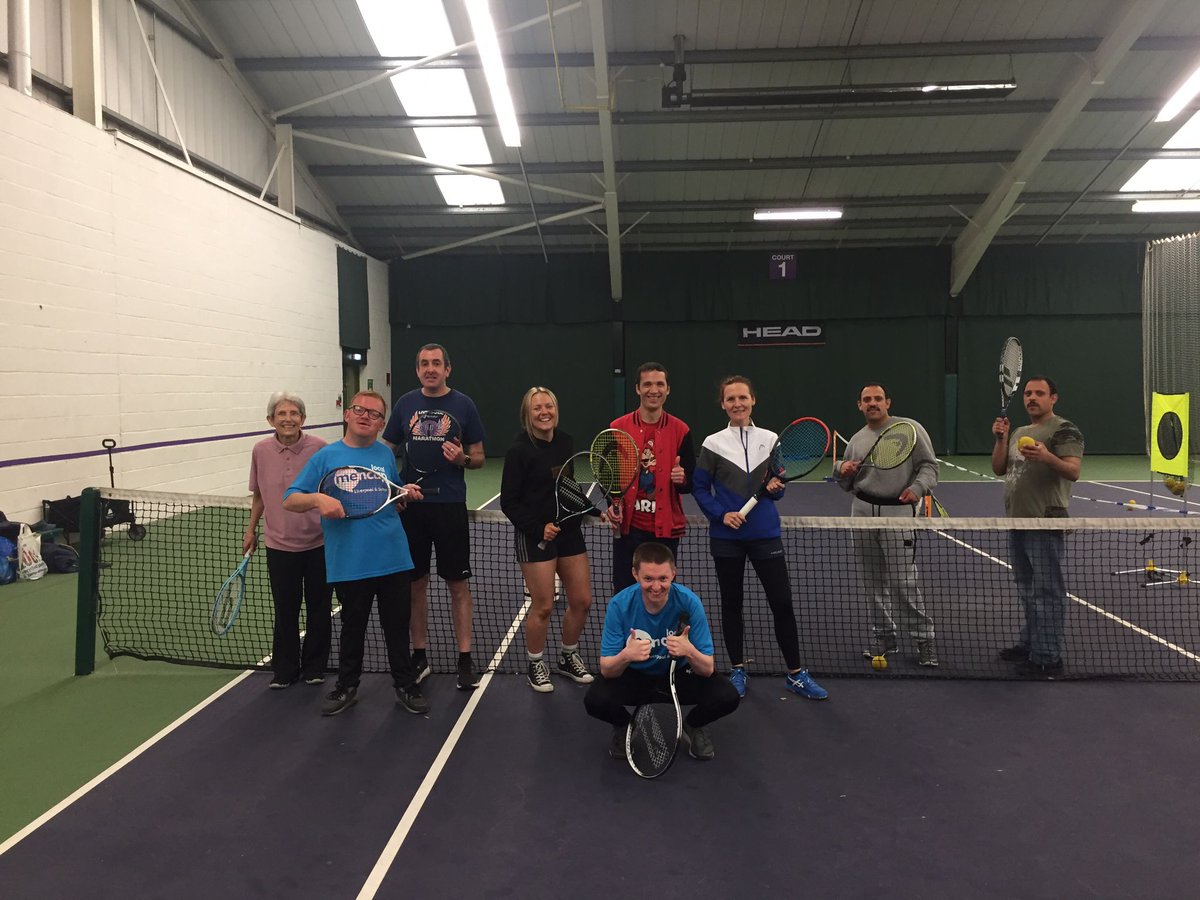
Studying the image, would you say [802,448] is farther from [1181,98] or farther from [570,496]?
[1181,98]

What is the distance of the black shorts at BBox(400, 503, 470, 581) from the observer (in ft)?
14.2

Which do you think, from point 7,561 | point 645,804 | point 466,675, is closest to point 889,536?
point 645,804

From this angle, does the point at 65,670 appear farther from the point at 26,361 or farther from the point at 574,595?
the point at 26,361

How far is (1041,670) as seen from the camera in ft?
15.0

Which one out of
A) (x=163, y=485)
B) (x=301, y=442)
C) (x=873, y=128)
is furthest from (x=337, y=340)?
(x=301, y=442)

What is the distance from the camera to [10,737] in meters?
3.83

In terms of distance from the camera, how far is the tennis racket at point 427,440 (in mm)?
4293

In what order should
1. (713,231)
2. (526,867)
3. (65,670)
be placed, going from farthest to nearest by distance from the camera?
(713,231) < (65,670) < (526,867)

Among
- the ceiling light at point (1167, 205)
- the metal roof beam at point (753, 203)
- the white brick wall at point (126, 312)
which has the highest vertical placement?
the metal roof beam at point (753, 203)

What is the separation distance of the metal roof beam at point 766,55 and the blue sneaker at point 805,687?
10.4 m

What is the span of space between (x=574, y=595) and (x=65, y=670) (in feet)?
10.5

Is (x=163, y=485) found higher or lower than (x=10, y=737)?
higher

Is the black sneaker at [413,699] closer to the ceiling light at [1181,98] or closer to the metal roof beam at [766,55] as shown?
the metal roof beam at [766,55]

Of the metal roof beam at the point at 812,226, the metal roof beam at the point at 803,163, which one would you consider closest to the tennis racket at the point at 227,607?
the metal roof beam at the point at 803,163
